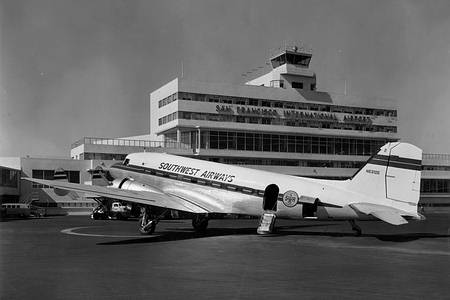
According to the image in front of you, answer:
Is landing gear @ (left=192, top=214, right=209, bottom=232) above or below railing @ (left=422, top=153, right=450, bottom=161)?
below

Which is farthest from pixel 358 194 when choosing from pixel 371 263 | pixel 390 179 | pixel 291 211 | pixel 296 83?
pixel 296 83

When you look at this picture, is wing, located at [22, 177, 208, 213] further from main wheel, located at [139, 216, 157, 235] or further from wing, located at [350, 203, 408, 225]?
wing, located at [350, 203, 408, 225]

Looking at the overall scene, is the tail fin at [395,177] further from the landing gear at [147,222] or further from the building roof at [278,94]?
the building roof at [278,94]

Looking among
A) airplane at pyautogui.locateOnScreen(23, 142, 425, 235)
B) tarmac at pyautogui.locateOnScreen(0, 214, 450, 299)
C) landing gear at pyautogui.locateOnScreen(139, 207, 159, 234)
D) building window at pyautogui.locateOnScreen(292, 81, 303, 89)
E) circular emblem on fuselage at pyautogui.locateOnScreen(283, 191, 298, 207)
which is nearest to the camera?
tarmac at pyautogui.locateOnScreen(0, 214, 450, 299)

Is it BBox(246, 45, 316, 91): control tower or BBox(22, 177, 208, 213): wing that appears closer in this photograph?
BBox(22, 177, 208, 213): wing

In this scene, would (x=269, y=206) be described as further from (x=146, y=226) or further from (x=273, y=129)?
(x=273, y=129)

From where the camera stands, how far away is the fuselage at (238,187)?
955 inches

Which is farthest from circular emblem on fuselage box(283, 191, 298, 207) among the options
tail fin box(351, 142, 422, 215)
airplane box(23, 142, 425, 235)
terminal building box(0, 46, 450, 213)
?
terminal building box(0, 46, 450, 213)

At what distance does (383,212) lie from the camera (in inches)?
872

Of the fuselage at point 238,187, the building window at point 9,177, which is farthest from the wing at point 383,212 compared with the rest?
the building window at point 9,177

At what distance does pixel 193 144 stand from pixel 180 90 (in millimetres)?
8901

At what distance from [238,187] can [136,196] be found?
17.5 feet

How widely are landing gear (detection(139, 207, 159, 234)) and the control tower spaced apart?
2567 inches

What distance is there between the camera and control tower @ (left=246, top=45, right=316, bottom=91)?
88.4 metres
